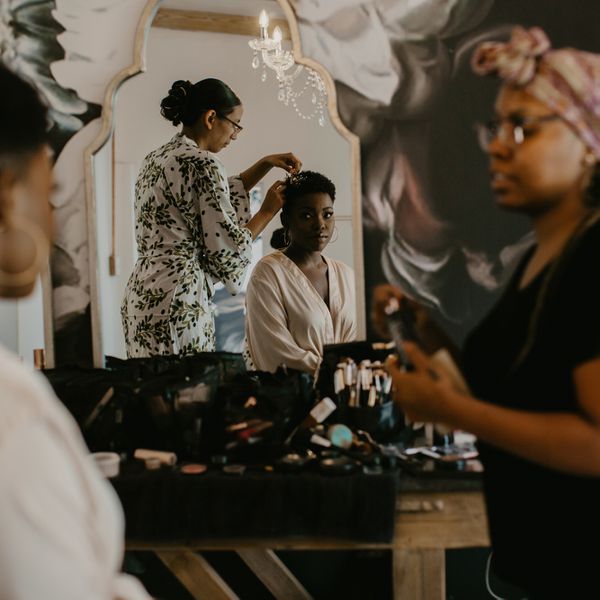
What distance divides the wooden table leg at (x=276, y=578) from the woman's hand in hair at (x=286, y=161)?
86 cm

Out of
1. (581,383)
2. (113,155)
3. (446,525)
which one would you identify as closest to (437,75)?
(113,155)

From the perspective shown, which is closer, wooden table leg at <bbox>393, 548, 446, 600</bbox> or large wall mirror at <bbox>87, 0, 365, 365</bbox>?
wooden table leg at <bbox>393, 548, 446, 600</bbox>

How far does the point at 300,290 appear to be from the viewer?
1.58m

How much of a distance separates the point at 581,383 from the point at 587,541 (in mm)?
168

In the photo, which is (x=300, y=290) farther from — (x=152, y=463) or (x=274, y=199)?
(x=152, y=463)

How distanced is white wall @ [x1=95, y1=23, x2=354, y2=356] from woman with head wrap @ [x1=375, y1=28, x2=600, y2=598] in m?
0.84

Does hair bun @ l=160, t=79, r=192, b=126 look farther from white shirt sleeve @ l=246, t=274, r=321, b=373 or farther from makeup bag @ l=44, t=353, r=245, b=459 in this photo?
makeup bag @ l=44, t=353, r=245, b=459

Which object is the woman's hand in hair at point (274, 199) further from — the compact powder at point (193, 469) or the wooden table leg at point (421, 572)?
the wooden table leg at point (421, 572)

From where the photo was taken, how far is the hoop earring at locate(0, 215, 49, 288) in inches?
24.4

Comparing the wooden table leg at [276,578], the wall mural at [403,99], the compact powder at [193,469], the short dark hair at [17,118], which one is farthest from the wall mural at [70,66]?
the short dark hair at [17,118]

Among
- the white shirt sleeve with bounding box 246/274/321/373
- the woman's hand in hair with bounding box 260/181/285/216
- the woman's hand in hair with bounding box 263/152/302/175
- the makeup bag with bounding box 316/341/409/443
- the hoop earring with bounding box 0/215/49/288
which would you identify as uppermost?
the woman's hand in hair with bounding box 263/152/302/175

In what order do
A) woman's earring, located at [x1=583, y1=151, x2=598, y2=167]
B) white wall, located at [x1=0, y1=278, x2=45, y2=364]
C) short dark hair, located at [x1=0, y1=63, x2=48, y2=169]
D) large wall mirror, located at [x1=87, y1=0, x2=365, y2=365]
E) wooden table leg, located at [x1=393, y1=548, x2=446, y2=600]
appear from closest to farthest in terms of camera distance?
1. short dark hair, located at [x1=0, y1=63, x2=48, y2=169]
2. woman's earring, located at [x1=583, y1=151, x2=598, y2=167]
3. wooden table leg, located at [x1=393, y1=548, x2=446, y2=600]
4. large wall mirror, located at [x1=87, y1=0, x2=365, y2=365]
5. white wall, located at [x1=0, y1=278, x2=45, y2=364]

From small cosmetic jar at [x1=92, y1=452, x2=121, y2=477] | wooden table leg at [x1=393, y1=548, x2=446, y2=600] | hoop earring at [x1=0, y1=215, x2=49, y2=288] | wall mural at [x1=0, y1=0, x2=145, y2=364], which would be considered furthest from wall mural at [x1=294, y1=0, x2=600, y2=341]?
hoop earring at [x1=0, y1=215, x2=49, y2=288]

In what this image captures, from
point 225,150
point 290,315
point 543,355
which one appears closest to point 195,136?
point 225,150
